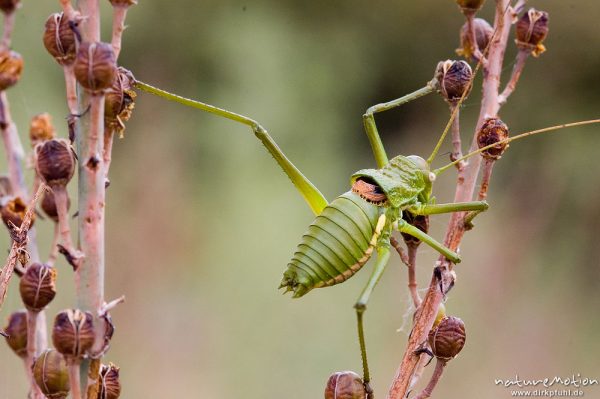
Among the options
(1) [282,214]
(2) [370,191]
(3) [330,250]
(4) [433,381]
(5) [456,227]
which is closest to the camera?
(4) [433,381]

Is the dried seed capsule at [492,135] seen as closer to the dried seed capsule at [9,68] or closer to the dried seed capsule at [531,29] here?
the dried seed capsule at [531,29]

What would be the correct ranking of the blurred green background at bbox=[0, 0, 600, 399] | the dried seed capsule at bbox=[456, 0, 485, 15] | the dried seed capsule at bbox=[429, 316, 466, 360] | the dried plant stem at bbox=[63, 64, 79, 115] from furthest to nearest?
the blurred green background at bbox=[0, 0, 600, 399], the dried seed capsule at bbox=[456, 0, 485, 15], the dried seed capsule at bbox=[429, 316, 466, 360], the dried plant stem at bbox=[63, 64, 79, 115]

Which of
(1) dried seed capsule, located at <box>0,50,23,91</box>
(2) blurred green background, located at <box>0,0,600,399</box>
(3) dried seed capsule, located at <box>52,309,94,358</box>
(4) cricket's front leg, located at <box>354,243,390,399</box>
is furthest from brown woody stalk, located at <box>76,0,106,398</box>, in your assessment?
(2) blurred green background, located at <box>0,0,600,399</box>

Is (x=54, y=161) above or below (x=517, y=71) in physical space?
below

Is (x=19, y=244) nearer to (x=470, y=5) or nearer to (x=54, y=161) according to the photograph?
(x=54, y=161)

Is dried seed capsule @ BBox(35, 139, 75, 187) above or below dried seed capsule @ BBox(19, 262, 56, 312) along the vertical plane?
above

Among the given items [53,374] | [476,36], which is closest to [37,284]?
[53,374]

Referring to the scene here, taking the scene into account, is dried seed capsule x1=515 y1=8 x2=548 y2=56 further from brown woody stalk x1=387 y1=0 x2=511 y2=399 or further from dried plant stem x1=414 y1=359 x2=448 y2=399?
dried plant stem x1=414 y1=359 x2=448 y2=399
